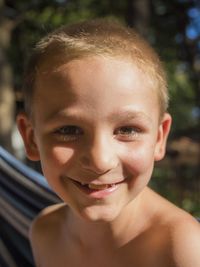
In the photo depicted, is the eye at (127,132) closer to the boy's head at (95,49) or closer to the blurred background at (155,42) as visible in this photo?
the boy's head at (95,49)

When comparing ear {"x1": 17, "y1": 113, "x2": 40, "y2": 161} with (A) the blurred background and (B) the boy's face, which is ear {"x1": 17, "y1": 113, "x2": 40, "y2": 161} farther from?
(A) the blurred background

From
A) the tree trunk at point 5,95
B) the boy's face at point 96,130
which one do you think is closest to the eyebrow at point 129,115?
the boy's face at point 96,130

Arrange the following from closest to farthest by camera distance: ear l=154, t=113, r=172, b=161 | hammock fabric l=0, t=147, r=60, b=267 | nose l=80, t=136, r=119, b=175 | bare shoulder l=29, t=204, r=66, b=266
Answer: nose l=80, t=136, r=119, b=175
ear l=154, t=113, r=172, b=161
bare shoulder l=29, t=204, r=66, b=266
hammock fabric l=0, t=147, r=60, b=267

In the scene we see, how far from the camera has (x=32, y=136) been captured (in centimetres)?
111

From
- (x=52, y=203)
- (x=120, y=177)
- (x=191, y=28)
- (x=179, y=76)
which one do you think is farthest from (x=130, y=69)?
(x=179, y=76)

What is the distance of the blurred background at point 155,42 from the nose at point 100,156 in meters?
2.64

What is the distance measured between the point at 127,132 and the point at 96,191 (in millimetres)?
138

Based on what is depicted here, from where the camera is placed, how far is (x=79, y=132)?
919 mm

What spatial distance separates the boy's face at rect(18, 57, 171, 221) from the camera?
35.2 inches

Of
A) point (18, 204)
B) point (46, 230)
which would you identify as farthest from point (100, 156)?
point (18, 204)

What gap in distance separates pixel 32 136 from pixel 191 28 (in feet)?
14.7

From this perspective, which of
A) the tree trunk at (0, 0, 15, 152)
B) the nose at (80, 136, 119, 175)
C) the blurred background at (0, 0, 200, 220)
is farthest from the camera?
the blurred background at (0, 0, 200, 220)

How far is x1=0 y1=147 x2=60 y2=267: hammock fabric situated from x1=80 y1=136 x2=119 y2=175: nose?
0.75 meters

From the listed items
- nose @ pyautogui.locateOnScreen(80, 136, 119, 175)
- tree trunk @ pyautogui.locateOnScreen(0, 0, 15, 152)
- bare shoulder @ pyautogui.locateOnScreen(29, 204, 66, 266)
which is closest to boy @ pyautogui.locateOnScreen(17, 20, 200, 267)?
nose @ pyautogui.locateOnScreen(80, 136, 119, 175)
